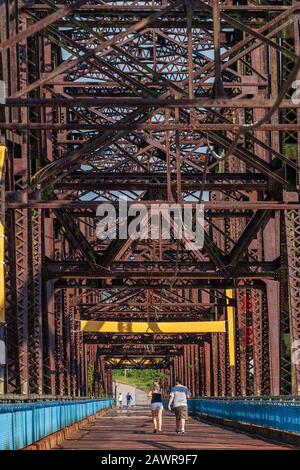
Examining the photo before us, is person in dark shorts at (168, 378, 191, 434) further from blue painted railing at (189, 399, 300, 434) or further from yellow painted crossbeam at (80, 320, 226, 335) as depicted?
yellow painted crossbeam at (80, 320, 226, 335)

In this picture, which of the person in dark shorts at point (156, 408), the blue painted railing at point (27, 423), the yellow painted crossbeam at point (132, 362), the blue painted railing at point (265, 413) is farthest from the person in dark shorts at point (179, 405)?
the yellow painted crossbeam at point (132, 362)

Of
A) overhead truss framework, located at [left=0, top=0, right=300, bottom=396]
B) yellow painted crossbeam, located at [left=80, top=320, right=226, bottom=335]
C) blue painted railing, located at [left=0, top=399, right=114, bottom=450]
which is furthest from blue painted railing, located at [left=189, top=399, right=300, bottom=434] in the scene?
yellow painted crossbeam, located at [left=80, top=320, right=226, bottom=335]

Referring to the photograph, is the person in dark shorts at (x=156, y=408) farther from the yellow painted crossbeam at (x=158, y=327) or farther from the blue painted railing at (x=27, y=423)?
the yellow painted crossbeam at (x=158, y=327)

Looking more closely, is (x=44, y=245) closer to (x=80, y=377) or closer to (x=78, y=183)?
(x=78, y=183)

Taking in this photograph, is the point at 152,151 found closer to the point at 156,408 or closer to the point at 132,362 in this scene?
the point at 156,408

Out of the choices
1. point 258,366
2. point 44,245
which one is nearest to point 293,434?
point 44,245
